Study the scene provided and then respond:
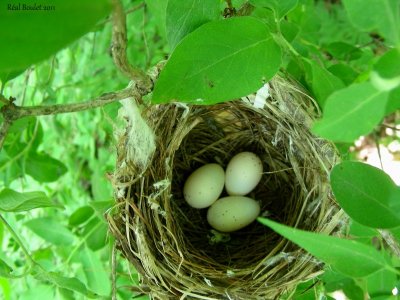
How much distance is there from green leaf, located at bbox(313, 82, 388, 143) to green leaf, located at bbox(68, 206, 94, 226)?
2.24 ft

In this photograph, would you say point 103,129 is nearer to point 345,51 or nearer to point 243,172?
point 243,172

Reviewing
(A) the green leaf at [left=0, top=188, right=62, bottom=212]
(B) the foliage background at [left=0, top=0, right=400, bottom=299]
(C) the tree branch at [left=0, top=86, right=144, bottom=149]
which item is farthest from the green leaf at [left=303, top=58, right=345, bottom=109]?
(A) the green leaf at [left=0, top=188, right=62, bottom=212]

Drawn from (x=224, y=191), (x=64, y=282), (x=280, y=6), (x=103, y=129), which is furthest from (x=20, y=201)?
(x=103, y=129)

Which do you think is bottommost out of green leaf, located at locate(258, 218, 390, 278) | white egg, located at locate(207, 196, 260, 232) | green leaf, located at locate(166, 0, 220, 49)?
white egg, located at locate(207, 196, 260, 232)

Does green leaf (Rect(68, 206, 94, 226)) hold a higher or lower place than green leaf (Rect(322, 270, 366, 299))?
higher

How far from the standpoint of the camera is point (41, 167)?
3.41 feet

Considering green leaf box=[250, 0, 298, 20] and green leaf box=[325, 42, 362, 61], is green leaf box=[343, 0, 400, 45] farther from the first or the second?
green leaf box=[325, 42, 362, 61]

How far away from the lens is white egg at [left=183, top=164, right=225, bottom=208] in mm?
1008

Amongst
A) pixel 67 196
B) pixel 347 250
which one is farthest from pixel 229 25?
pixel 67 196

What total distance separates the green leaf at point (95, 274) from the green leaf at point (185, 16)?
433mm

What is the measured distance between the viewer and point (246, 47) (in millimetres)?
530

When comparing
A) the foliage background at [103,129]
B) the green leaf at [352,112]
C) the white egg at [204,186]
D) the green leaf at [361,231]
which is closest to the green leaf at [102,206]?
Answer: the foliage background at [103,129]

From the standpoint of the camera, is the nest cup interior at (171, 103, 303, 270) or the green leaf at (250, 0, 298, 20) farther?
the nest cup interior at (171, 103, 303, 270)

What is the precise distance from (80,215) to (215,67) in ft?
1.81
